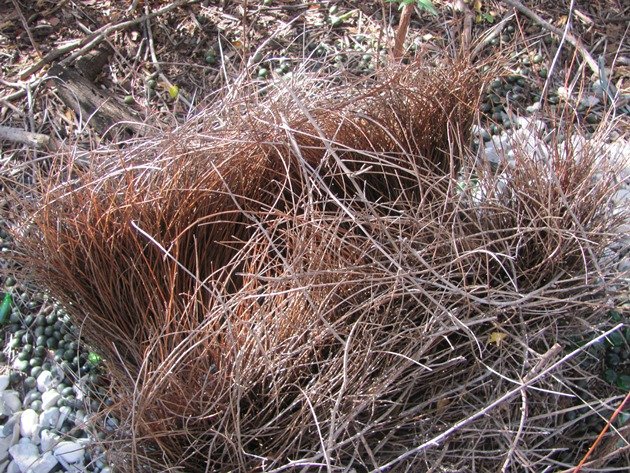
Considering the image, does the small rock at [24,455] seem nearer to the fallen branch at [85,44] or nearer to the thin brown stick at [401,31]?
the fallen branch at [85,44]

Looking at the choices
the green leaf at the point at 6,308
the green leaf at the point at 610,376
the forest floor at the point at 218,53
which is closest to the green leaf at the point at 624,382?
the green leaf at the point at 610,376

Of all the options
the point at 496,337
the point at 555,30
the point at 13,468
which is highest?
the point at 555,30

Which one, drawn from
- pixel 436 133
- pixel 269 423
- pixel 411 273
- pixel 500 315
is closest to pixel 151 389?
pixel 269 423

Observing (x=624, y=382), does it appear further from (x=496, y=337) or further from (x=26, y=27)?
(x=26, y=27)

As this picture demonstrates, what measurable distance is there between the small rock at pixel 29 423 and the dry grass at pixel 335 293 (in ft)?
0.64

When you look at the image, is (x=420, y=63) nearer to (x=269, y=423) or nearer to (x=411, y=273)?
(x=411, y=273)

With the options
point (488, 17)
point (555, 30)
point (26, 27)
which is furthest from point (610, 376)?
point (26, 27)

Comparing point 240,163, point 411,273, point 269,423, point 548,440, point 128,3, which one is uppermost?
point 128,3

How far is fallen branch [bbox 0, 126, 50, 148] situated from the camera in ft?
5.27

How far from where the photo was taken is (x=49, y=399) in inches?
53.3

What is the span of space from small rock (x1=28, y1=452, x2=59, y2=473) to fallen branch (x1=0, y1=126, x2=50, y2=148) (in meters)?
0.70

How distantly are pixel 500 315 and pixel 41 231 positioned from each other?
0.85 metres

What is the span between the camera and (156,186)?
4.28 ft

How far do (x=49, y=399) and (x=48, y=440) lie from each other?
0.08 metres
